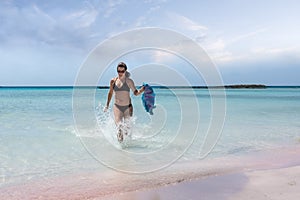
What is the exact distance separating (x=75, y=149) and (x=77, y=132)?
2536mm

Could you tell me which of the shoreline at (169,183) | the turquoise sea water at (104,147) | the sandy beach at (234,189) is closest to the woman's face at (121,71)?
the turquoise sea water at (104,147)

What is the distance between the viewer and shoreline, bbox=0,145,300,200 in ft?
13.6

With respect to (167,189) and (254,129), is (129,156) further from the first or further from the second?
(254,129)

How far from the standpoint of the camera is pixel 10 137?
8773 mm

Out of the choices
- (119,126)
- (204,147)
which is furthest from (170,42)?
(204,147)

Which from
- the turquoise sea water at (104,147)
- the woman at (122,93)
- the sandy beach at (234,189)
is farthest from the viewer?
the woman at (122,93)

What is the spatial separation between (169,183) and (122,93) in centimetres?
290

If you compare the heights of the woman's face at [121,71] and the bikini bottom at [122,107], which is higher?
the woman's face at [121,71]

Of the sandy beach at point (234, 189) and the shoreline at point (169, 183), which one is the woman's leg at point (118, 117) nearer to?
the shoreline at point (169, 183)

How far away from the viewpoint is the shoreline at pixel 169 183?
13.6ft

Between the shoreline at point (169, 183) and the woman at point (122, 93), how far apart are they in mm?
1922

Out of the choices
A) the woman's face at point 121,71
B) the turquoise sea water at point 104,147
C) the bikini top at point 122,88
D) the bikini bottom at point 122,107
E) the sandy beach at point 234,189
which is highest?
the woman's face at point 121,71

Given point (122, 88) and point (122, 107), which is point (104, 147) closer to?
point (122, 107)

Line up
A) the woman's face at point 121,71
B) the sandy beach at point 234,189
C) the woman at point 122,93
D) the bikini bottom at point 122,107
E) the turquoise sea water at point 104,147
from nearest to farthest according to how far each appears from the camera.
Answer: the sandy beach at point 234,189
the turquoise sea water at point 104,147
the woman's face at point 121,71
the woman at point 122,93
the bikini bottom at point 122,107
